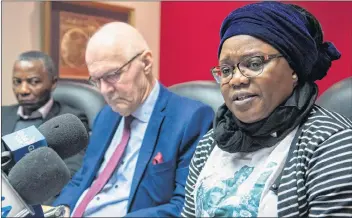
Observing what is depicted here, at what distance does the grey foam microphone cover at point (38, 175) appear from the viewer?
0.61 m

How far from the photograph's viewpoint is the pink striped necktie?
64.7 inches

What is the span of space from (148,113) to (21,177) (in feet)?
3.56

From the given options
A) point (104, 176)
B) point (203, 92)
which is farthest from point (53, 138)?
point (203, 92)

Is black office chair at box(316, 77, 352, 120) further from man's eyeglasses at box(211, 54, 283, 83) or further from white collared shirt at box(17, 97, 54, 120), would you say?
white collared shirt at box(17, 97, 54, 120)

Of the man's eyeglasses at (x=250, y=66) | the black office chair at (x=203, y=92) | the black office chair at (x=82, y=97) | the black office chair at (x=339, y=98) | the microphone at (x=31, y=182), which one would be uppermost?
the man's eyeglasses at (x=250, y=66)

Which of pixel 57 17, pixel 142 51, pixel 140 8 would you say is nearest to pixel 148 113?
pixel 142 51

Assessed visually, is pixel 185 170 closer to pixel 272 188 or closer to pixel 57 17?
pixel 272 188

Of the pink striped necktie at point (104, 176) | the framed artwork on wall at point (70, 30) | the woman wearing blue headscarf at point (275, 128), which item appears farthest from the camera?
the framed artwork on wall at point (70, 30)

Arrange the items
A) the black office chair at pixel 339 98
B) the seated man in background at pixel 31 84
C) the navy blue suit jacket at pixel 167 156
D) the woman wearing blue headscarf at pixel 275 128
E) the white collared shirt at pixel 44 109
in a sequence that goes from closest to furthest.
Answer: the woman wearing blue headscarf at pixel 275 128
the black office chair at pixel 339 98
the navy blue suit jacket at pixel 167 156
the white collared shirt at pixel 44 109
the seated man in background at pixel 31 84

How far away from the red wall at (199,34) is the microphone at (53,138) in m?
1.56

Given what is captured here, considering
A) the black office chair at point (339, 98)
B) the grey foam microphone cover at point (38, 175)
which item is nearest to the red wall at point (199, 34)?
the black office chair at point (339, 98)

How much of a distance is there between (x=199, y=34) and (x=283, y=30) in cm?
170

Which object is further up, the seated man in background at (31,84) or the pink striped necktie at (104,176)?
the seated man in background at (31,84)

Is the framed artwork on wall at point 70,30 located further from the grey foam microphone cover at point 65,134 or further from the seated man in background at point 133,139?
the grey foam microphone cover at point 65,134
